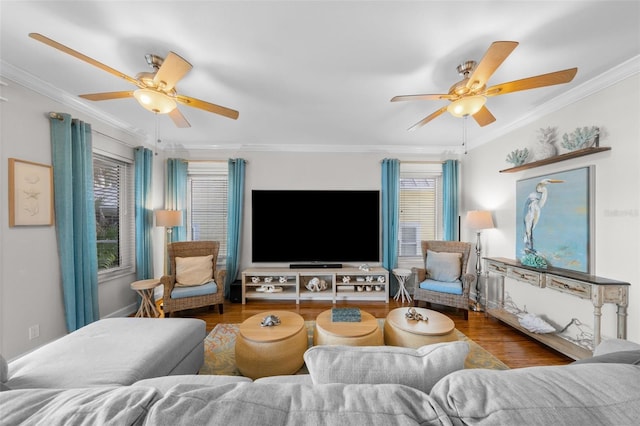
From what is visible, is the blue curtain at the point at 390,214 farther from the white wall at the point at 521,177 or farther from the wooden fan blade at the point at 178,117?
the wooden fan blade at the point at 178,117

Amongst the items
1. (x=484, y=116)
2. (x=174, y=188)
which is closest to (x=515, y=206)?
(x=484, y=116)

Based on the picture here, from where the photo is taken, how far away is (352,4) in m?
1.42

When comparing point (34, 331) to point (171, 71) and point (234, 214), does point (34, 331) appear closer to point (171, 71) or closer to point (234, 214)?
point (234, 214)

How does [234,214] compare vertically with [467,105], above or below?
below

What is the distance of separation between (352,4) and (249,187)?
312cm

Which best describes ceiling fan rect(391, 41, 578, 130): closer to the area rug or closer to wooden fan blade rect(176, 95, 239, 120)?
wooden fan blade rect(176, 95, 239, 120)

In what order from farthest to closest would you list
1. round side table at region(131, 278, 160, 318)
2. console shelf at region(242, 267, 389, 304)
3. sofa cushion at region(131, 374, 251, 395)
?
console shelf at region(242, 267, 389, 304)
round side table at region(131, 278, 160, 318)
sofa cushion at region(131, 374, 251, 395)

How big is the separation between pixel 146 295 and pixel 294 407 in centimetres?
333

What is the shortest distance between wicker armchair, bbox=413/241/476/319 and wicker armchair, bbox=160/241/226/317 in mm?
2758

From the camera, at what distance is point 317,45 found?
1.73 m

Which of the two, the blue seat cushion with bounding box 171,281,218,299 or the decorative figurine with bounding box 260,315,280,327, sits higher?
the decorative figurine with bounding box 260,315,280,327

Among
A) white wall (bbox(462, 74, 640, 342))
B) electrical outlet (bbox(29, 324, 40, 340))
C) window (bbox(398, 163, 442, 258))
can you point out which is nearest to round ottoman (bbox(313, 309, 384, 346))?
white wall (bbox(462, 74, 640, 342))

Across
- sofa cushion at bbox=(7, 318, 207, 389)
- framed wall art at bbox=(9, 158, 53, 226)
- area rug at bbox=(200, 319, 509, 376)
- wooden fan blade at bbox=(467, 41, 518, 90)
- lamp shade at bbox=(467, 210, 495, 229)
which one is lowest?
area rug at bbox=(200, 319, 509, 376)

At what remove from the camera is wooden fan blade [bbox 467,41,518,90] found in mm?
1356
